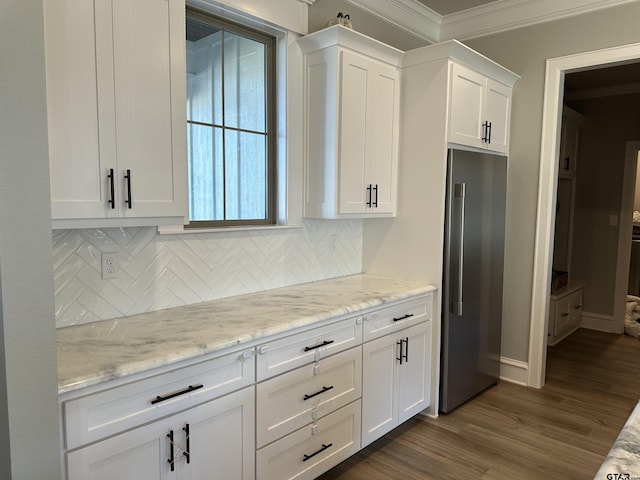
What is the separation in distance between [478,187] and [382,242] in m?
0.75

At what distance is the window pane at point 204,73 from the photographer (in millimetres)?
2281

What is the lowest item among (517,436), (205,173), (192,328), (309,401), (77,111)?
(517,436)

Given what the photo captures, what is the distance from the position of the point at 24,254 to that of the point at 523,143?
334cm

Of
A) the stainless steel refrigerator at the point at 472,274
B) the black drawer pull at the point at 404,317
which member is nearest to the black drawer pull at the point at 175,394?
the black drawer pull at the point at 404,317

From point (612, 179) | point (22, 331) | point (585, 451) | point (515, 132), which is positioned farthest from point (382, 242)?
point (612, 179)

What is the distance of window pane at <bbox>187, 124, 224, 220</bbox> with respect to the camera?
2299 millimetres

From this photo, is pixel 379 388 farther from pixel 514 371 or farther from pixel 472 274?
pixel 514 371

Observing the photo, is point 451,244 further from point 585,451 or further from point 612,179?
point 612,179

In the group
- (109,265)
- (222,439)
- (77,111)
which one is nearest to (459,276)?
(222,439)

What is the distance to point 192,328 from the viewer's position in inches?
71.8

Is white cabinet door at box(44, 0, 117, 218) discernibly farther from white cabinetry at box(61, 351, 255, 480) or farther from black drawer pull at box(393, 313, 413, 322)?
black drawer pull at box(393, 313, 413, 322)

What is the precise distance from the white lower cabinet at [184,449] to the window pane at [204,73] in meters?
1.42

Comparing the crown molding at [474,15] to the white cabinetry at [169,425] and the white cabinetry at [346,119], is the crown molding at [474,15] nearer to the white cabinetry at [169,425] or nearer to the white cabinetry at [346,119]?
the white cabinetry at [346,119]

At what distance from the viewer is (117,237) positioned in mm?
1969
